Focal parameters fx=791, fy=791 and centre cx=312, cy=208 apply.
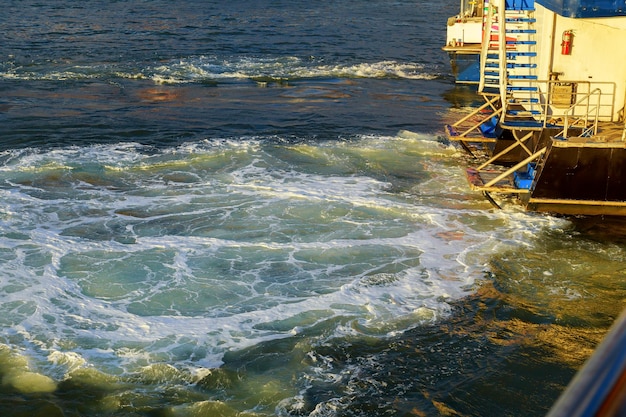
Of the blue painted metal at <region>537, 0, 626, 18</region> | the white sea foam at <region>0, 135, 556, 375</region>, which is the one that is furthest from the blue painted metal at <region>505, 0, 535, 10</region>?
the blue painted metal at <region>537, 0, 626, 18</region>

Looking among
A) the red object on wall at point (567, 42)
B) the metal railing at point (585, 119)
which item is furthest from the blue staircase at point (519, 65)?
the red object on wall at point (567, 42)

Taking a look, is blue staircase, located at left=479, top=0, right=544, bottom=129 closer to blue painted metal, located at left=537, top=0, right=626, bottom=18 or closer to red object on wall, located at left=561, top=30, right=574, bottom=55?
red object on wall, located at left=561, top=30, right=574, bottom=55

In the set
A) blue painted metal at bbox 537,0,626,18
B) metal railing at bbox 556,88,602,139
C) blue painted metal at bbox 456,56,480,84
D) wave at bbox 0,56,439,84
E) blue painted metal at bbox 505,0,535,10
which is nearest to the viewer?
metal railing at bbox 556,88,602,139

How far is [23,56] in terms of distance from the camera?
31.5 m

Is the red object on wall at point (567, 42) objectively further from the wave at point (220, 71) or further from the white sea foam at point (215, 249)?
the wave at point (220, 71)

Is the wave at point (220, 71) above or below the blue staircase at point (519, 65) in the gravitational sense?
below

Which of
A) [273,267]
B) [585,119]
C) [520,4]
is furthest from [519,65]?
[273,267]

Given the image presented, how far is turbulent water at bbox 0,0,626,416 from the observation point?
8875mm

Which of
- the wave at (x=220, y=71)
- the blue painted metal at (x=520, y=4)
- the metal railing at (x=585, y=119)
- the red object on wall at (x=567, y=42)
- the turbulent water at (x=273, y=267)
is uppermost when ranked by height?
the blue painted metal at (x=520, y=4)

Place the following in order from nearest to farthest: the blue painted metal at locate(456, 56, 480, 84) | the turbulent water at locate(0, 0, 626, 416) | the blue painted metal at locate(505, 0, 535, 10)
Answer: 1. the turbulent water at locate(0, 0, 626, 416)
2. the blue painted metal at locate(505, 0, 535, 10)
3. the blue painted metal at locate(456, 56, 480, 84)

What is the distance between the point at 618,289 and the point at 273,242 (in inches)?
212

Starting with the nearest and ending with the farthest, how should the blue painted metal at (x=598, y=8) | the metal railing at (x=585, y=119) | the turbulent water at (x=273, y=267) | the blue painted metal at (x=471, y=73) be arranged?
the turbulent water at (x=273, y=267), the metal railing at (x=585, y=119), the blue painted metal at (x=598, y=8), the blue painted metal at (x=471, y=73)

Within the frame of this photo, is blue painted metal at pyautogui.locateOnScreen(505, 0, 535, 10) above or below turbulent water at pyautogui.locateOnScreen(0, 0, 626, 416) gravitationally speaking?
above

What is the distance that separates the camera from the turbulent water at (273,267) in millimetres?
8875
